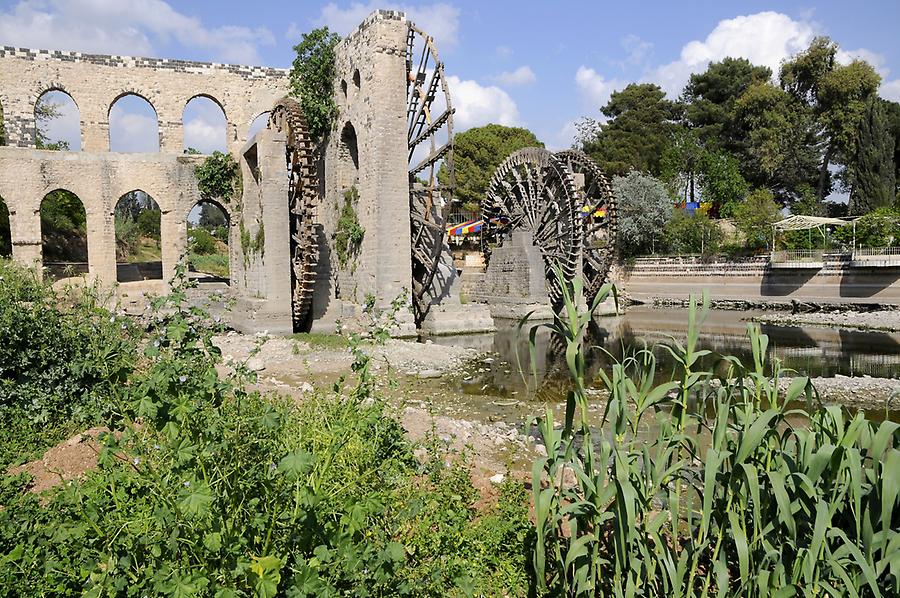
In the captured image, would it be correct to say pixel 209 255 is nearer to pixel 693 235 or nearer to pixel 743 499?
pixel 693 235

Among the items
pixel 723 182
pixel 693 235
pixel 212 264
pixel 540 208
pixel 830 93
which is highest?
pixel 830 93

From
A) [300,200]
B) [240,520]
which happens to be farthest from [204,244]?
[240,520]

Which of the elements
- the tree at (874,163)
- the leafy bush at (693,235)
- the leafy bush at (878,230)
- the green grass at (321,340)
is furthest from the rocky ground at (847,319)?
the green grass at (321,340)

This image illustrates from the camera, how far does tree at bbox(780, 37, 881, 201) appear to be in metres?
27.3

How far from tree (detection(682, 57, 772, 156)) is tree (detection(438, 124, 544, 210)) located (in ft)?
31.4

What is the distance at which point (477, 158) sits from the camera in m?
32.7

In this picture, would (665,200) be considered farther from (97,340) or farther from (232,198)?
(97,340)

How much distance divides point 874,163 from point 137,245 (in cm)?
3056

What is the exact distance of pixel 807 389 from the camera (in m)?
2.67

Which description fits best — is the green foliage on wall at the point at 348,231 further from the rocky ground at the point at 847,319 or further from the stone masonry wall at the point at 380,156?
the rocky ground at the point at 847,319

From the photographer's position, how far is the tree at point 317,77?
1465cm

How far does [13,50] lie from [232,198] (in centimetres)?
669

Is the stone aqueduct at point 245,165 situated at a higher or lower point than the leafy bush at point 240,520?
higher

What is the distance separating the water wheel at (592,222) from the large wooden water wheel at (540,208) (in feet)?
1.19
